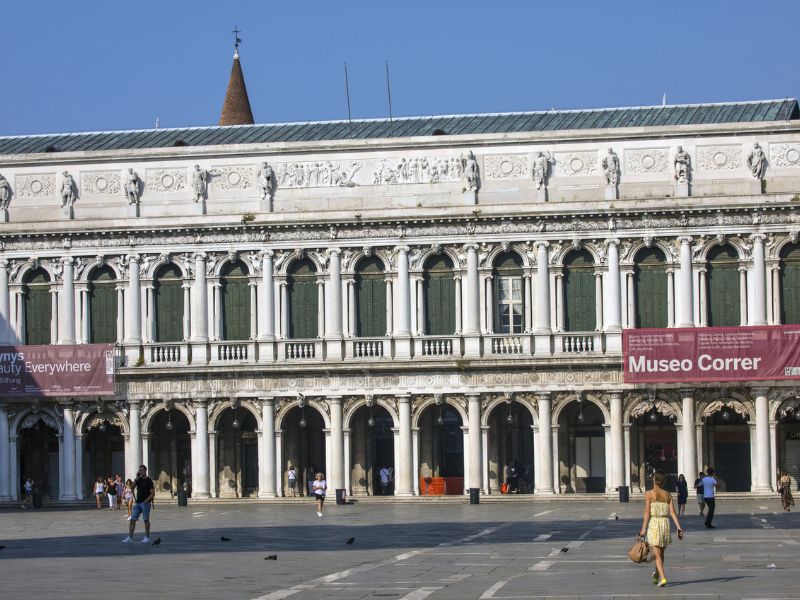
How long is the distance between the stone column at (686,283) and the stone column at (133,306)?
23126 mm

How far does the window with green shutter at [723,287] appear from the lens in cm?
7350

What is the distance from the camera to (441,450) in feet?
255

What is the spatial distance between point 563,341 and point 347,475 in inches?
419

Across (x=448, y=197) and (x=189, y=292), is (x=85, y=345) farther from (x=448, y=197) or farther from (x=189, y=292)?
(x=448, y=197)

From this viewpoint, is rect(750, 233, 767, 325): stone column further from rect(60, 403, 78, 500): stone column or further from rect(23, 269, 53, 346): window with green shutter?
rect(23, 269, 53, 346): window with green shutter

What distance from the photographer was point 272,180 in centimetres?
7675

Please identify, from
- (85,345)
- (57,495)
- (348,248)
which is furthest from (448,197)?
(57,495)

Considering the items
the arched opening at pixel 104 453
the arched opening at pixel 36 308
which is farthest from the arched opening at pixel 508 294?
the arched opening at pixel 36 308

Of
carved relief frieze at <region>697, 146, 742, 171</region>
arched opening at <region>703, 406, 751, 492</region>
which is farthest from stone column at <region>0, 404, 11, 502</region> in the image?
carved relief frieze at <region>697, 146, 742, 171</region>

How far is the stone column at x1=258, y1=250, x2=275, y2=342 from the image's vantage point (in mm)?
76125

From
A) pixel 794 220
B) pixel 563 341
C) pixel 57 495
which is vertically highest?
pixel 794 220

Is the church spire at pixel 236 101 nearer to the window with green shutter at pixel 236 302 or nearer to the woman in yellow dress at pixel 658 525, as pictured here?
the window with green shutter at pixel 236 302

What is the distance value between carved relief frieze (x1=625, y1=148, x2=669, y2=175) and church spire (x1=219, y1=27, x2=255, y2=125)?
4046 centimetres

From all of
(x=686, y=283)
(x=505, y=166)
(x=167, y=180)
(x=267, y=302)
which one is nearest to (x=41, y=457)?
(x=267, y=302)
